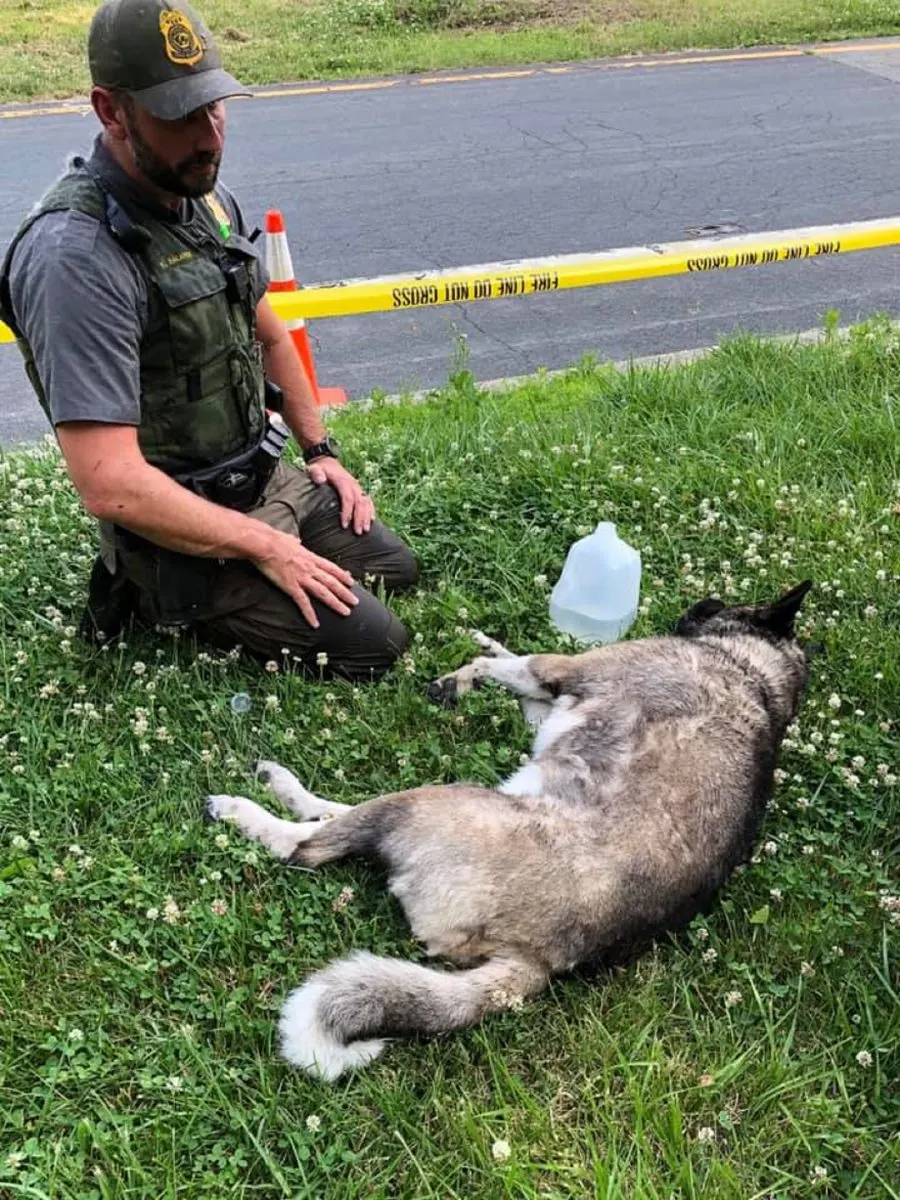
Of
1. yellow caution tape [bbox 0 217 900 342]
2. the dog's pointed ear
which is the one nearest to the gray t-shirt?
yellow caution tape [bbox 0 217 900 342]

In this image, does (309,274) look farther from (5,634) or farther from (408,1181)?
(408,1181)

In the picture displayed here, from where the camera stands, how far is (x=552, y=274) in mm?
5070

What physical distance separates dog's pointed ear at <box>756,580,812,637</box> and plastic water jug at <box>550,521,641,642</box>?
0.51 meters

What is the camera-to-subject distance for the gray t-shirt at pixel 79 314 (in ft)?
9.46

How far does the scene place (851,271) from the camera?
7.43 meters

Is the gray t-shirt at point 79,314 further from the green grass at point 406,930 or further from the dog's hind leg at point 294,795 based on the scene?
the dog's hind leg at point 294,795

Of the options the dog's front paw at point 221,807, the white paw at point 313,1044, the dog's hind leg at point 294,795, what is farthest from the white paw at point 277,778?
the white paw at point 313,1044

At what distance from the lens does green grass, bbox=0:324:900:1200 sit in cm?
229

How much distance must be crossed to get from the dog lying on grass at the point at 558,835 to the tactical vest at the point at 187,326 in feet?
3.73

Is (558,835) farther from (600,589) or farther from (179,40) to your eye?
(179,40)

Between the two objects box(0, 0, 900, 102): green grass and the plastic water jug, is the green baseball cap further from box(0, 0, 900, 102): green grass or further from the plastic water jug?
box(0, 0, 900, 102): green grass

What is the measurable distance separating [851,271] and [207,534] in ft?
19.8

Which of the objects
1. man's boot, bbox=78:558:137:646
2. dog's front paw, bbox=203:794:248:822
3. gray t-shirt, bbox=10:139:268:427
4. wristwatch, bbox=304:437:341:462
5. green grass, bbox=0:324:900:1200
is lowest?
green grass, bbox=0:324:900:1200

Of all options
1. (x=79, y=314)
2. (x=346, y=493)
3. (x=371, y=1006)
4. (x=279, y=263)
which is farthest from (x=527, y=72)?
(x=371, y=1006)
